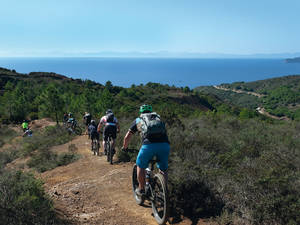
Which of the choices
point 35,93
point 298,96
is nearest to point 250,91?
point 298,96

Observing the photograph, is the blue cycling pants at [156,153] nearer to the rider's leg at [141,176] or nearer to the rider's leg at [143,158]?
the rider's leg at [143,158]

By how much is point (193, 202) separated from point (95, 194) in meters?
2.77

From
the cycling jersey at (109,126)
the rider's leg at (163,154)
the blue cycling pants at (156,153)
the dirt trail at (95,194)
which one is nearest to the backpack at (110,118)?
the cycling jersey at (109,126)

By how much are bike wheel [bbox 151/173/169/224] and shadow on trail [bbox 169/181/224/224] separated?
34cm

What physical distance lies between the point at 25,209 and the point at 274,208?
4.64 metres

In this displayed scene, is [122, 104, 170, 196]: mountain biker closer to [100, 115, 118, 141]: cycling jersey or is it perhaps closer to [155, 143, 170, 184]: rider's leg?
[155, 143, 170, 184]: rider's leg

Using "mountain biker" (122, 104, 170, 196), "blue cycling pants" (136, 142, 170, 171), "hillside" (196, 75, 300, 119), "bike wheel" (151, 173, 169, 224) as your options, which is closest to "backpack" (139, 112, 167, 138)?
"mountain biker" (122, 104, 170, 196)

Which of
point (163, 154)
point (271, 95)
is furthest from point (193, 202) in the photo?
point (271, 95)

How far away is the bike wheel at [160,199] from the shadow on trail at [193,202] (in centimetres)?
34

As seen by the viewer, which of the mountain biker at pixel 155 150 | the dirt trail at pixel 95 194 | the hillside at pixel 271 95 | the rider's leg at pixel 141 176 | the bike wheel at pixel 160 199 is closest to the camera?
the bike wheel at pixel 160 199

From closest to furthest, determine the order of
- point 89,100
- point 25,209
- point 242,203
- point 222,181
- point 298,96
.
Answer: point 25,209, point 242,203, point 222,181, point 89,100, point 298,96

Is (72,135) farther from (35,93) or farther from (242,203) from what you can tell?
(35,93)

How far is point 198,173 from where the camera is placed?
543 centimetres

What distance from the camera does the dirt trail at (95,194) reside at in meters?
5.01
